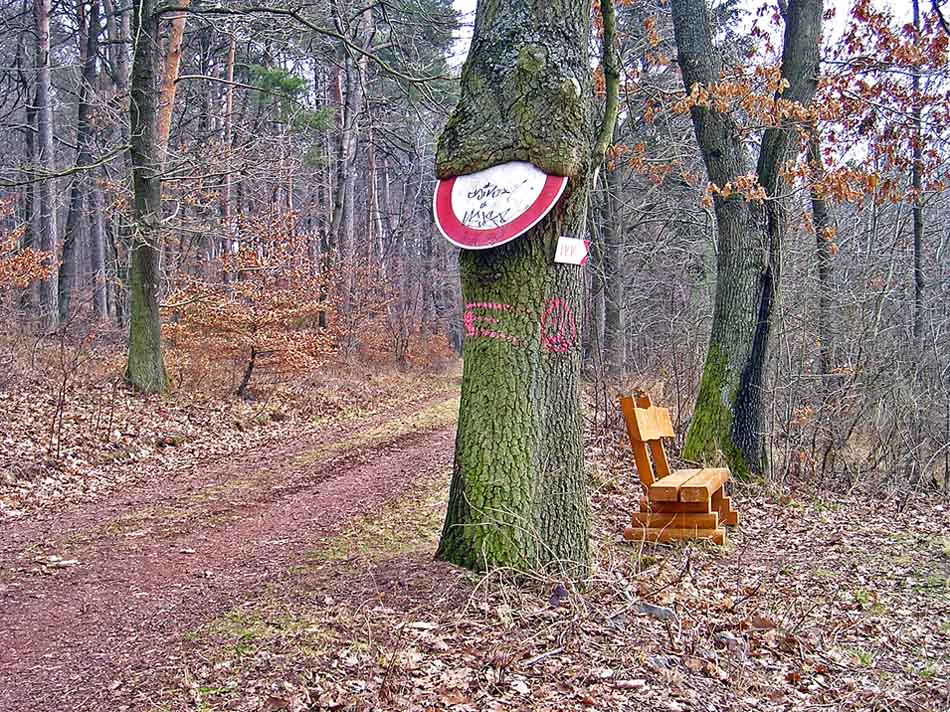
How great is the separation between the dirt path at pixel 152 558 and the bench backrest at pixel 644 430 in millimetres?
2599

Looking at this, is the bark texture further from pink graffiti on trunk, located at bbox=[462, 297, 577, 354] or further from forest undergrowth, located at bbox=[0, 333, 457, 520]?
forest undergrowth, located at bbox=[0, 333, 457, 520]

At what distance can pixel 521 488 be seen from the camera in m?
5.10

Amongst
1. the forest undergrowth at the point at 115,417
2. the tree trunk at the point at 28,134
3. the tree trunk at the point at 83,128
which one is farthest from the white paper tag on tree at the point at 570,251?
the tree trunk at the point at 28,134

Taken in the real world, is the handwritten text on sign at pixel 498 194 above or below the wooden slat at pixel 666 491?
above

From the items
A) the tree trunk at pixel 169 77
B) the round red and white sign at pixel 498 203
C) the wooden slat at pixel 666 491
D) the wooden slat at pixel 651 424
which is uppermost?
the tree trunk at pixel 169 77

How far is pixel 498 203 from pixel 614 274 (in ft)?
53.1

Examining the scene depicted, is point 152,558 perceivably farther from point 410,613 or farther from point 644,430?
point 644,430

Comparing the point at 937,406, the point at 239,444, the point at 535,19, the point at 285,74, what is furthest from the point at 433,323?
the point at 535,19

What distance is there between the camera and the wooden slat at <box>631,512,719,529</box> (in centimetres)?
724

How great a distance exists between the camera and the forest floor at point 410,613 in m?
3.94

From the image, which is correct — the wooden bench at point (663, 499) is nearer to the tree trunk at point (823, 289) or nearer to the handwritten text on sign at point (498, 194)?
the handwritten text on sign at point (498, 194)

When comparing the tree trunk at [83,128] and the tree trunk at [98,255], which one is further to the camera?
the tree trunk at [98,255]

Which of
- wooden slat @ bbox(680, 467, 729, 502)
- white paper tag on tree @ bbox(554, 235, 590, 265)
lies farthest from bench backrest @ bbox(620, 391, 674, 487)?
white paper tag on tree @ bbox(554, 235, 590, 265)

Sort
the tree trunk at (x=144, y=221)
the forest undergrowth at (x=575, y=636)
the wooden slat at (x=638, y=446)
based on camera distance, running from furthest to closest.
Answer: the tree trunk at (x=144, y=221), the wooden slat at (x=638, y=446), the forest undergrowth at (x=575, y=636)
